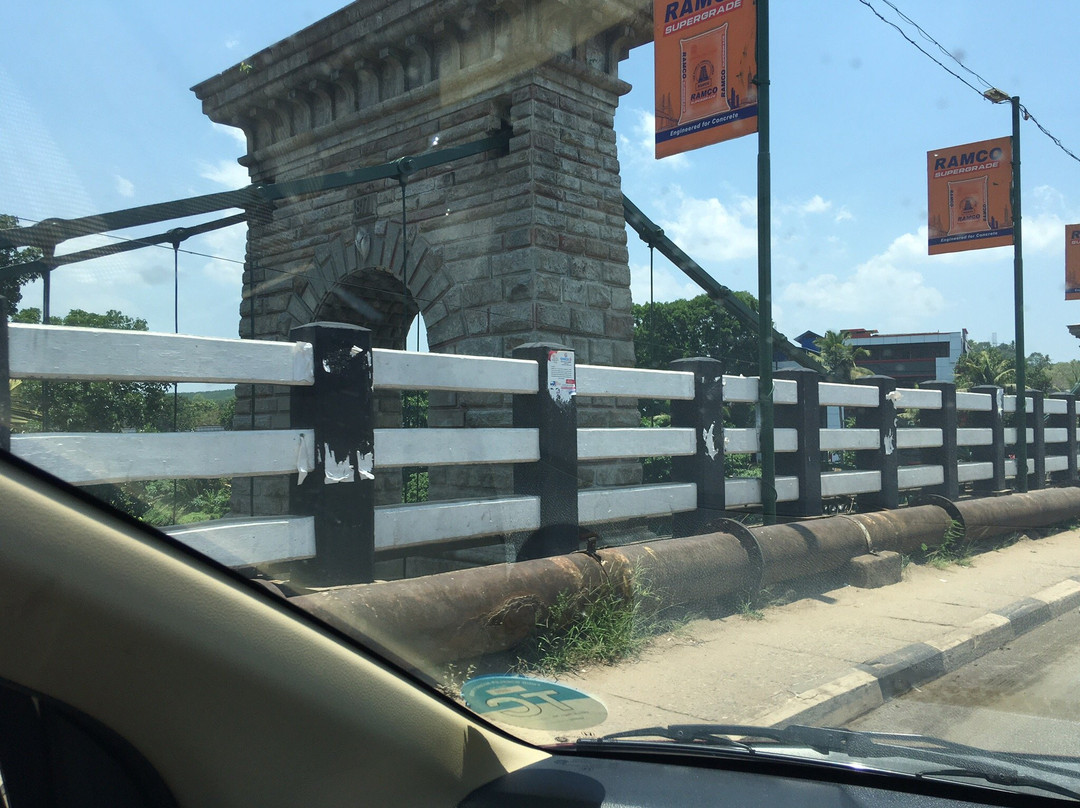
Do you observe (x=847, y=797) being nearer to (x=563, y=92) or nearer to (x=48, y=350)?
(x=48, y=350)

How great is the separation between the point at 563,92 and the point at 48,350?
848 cm

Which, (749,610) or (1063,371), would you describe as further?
(1063,371)

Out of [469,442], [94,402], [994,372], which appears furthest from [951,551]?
[994,372]

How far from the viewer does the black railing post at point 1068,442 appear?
51.0ft

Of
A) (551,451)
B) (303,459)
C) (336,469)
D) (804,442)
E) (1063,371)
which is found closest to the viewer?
(303,459)

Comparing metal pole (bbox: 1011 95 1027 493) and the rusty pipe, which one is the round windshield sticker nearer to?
the rusty pipe

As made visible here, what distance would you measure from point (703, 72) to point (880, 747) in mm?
7037

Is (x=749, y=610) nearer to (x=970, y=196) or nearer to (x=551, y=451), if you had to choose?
(x=551, y=451)

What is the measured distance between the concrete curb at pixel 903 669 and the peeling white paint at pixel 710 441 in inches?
97.9

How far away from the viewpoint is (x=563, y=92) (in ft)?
30.9

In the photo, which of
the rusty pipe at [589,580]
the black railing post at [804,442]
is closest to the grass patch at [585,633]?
the rusty pipe at [589,580]

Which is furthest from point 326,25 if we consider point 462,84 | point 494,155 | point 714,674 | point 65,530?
point 65,530

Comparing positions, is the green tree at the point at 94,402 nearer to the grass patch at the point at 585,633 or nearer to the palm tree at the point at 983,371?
the grass patch at the point at 585,633

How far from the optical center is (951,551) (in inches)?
364
